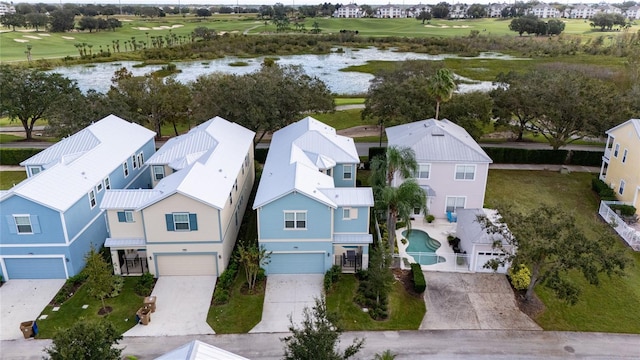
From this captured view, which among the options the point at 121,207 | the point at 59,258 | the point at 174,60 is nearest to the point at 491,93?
the point at 121,207

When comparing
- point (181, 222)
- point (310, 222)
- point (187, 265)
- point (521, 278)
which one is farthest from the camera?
point (187, 265)

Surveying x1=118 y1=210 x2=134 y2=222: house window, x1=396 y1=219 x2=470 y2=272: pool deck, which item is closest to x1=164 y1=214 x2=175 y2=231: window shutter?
x1=118 y1=210 x2=134 y2=222: house window

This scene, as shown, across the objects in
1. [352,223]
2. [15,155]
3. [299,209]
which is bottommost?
[15,155]

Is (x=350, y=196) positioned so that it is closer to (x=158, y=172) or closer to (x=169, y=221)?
(x=169, y=221)

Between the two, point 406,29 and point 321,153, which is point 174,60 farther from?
point 406,29

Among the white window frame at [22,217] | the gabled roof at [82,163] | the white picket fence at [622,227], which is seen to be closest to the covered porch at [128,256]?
the gabled roof at [82,163]

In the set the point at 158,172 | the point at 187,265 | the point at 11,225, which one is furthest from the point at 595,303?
the point at 11,225

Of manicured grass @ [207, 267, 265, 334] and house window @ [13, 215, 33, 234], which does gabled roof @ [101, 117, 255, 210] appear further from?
manicured grass @ [207, 267, 265, 334]
